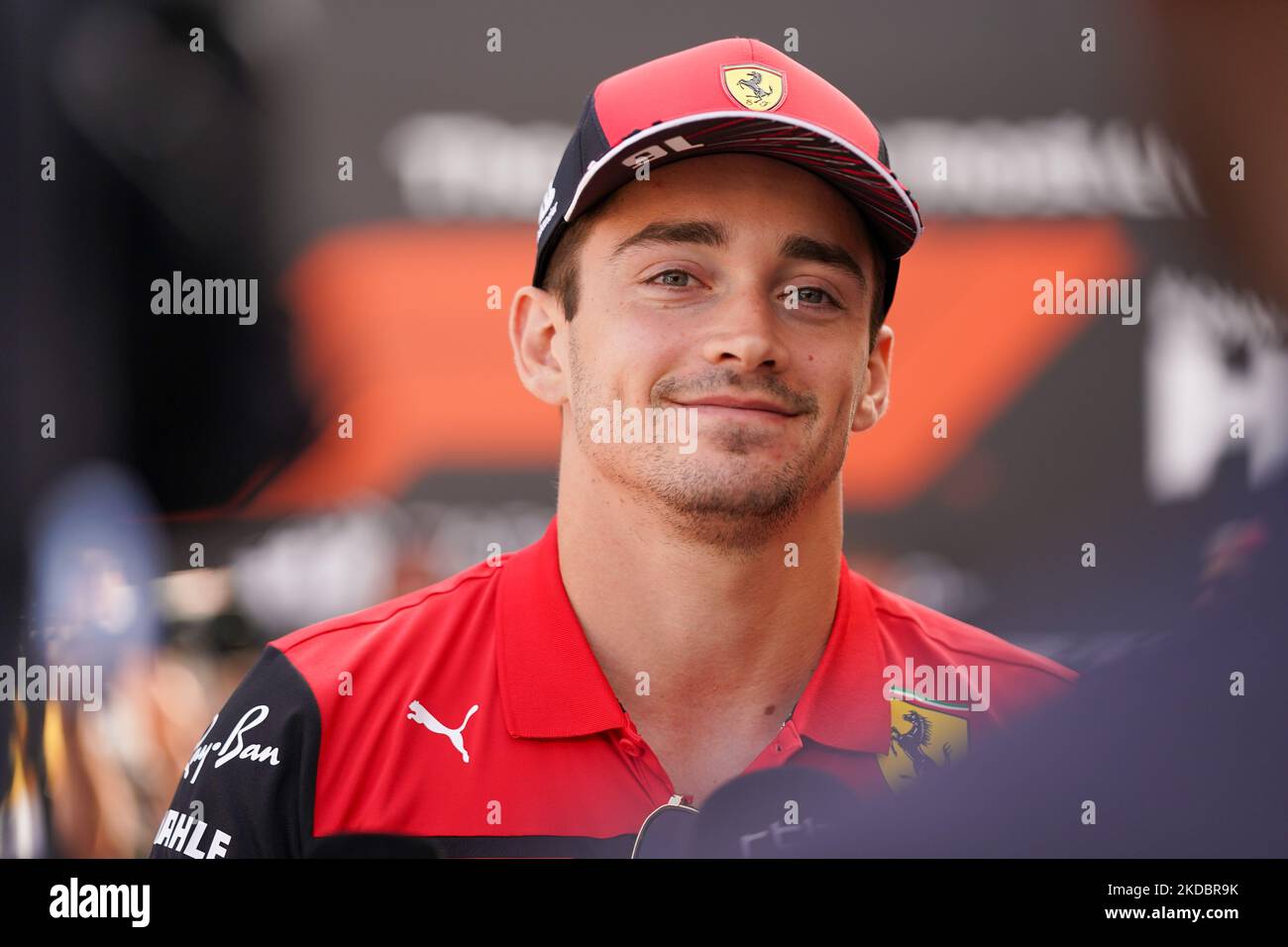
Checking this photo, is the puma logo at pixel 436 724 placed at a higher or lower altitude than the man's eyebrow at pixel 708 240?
lower

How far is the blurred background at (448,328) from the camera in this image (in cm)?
191

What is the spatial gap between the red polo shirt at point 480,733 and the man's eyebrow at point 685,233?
0.49 m

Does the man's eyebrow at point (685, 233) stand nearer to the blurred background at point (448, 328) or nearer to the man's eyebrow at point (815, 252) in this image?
the man's eyebrow at point (815, 252)

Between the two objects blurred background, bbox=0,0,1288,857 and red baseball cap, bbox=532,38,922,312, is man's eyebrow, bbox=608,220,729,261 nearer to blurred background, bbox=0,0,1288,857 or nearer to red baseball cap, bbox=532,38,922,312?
red baseball cap, bbox=532,38,922,312

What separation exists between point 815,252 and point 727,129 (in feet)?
0.72

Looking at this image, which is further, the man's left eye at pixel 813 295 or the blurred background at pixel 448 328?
the blurred background at pixel 448 328

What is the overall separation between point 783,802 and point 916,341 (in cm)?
83

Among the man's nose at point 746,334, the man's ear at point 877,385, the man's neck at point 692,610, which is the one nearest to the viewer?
the man's nose at point 746,334

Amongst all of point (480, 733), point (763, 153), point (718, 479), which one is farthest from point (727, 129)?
point (480, 733)

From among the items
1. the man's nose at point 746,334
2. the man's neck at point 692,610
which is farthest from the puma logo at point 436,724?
the man's nose at point 746,334

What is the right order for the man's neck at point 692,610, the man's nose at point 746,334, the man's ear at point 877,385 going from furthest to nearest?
1. the man's ear at point 877,385
2. the man's neck at point 692,610
3. the man's nose at point 746,334

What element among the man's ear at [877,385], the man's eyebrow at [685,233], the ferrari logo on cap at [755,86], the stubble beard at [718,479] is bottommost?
the stubble beard at [718,479]

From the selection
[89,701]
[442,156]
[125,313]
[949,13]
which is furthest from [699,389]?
[89,701]
